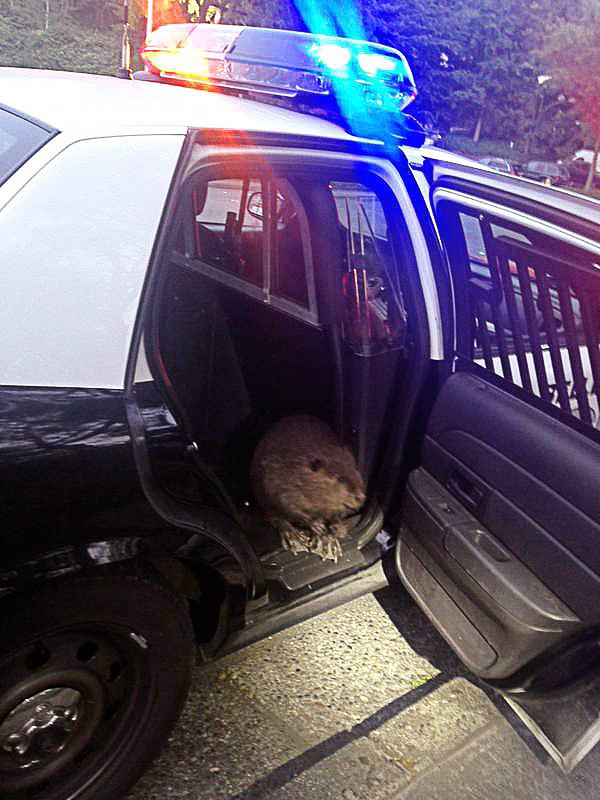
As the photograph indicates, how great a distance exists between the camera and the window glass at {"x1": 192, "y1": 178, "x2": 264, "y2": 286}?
2.64 meters

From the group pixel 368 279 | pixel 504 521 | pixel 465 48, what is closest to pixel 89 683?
pixel 504 521

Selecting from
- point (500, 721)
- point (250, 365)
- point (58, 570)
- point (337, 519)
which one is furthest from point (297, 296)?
point (500, 721)

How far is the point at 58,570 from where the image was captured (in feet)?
4.54

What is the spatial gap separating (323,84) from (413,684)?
199 cm

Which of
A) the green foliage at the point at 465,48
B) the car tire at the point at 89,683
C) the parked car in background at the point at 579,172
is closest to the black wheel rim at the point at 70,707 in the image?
the car tire at the point at 89,683

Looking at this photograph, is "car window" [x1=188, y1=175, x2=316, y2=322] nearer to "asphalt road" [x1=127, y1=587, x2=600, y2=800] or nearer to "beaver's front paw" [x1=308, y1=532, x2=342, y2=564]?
"beaver's front paw" [x1=308, y1=532, x2=342, y2=564]

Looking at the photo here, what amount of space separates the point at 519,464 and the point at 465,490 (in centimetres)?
23

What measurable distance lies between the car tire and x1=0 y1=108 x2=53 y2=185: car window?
2.83 feet

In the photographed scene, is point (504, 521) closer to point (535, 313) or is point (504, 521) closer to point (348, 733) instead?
point (535, 313)

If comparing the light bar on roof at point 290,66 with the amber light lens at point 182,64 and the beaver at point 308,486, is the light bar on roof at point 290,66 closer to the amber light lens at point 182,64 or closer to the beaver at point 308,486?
the amber light lens at point 182,64

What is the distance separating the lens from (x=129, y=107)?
5.29 ft

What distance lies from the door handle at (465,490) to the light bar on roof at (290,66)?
1.18 metres

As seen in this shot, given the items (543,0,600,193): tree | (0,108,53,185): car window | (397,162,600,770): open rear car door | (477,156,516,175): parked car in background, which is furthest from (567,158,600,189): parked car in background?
(0,108,53,185): car window

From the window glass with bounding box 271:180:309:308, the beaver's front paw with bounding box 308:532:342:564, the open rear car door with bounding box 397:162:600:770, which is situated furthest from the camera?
the window glass with bounding box 271:180:309:308
